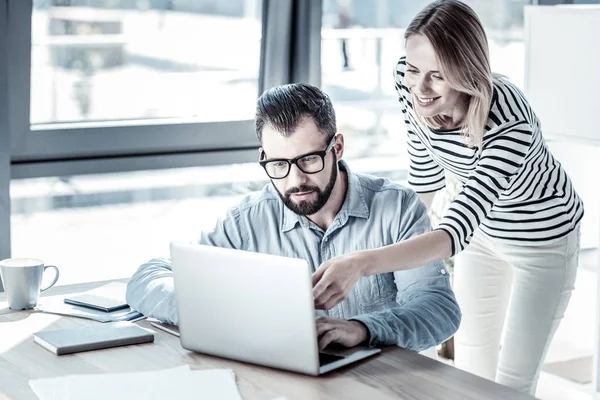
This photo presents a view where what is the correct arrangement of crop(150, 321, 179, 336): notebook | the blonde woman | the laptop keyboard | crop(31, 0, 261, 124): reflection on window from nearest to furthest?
the laptop keyboard, crop(150, 321, 179, 336): notebook, the blonde woman, crop(31, 0, 261, 124): reflection on window

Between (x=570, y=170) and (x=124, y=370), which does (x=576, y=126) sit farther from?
(x=124, y=370)

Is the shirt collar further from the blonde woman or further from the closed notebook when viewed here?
the closed notebook

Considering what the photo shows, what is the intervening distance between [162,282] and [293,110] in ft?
1.53

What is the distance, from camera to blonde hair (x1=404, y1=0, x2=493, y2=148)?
7.06 ft

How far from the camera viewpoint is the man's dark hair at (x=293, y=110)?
2047 mm

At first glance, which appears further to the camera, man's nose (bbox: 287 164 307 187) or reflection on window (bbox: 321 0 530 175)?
reflection on window (bbox: 321 0 530 175)

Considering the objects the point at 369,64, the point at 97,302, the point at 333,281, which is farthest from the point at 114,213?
the point at 333,281

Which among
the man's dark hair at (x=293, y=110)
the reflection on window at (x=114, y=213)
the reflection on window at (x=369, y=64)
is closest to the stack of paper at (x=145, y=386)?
the man's dark hair at (x=293, y=110)

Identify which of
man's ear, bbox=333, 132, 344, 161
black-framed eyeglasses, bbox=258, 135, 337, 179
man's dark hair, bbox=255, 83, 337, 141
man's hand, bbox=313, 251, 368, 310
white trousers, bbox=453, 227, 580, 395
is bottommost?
white trousers, bbox=453, 227, 580, 395

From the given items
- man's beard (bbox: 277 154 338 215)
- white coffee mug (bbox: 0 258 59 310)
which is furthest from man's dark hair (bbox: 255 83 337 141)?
white coffee mug (bbox: 0 258 59 310)

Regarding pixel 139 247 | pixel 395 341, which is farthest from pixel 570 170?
pixel 395 341

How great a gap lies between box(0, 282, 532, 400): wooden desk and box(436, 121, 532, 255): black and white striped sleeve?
452mm

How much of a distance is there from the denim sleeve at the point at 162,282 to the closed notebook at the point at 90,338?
70 millimetres

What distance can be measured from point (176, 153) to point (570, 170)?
1.41 meters
